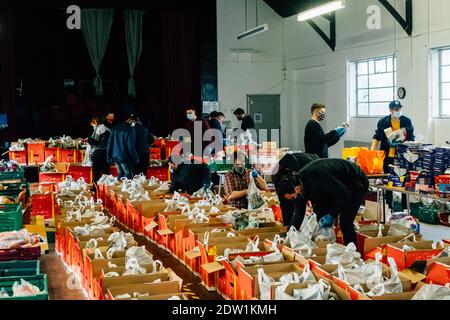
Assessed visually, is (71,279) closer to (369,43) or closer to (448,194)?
(448,194)

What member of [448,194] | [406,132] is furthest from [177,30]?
[448,194]

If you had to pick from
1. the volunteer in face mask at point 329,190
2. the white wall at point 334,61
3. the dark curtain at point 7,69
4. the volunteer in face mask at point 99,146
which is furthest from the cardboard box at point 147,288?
the dark curtain at point 7,69

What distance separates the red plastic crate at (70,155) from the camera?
37.1 ft

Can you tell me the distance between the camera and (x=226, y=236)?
16.0ft

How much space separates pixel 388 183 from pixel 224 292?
2752mm

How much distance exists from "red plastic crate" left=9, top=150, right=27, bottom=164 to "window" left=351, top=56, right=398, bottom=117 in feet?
20.6

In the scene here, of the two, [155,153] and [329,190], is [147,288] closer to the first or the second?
[329,190]

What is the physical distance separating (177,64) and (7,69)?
12.6 feet

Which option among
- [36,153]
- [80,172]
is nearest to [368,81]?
[80,172]

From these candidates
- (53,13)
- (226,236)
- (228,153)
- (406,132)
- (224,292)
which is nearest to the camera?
(224,292)

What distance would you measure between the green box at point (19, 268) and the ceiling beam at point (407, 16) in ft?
26.2

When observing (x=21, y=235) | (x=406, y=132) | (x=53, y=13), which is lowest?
(x=21, y=235)

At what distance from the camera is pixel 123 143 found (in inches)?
353

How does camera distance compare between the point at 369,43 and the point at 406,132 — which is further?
the point at 369,43
